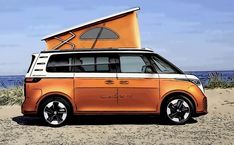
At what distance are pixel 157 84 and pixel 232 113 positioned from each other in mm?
3217

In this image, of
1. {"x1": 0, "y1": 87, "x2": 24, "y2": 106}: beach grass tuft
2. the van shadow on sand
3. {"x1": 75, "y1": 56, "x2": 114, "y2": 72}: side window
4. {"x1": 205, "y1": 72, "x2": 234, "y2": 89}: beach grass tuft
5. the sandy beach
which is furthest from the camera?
{"x1": 205, "y1": 72, "x2": 234, "y2": 89}: beach grass tuft

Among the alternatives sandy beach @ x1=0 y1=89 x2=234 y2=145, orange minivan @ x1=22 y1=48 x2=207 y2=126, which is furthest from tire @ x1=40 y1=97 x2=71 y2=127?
sandy beach @ x1=0 y1=89 x2=234 y2=145

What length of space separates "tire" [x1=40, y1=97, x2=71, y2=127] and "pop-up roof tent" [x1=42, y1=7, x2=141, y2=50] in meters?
1.62

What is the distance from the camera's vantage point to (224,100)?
1591 cm

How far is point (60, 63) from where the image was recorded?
11.9 m

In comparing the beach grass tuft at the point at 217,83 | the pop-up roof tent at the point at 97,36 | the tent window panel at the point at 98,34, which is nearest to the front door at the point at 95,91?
the pop-up roof tent at the point at 97,36

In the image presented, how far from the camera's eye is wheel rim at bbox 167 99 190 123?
11711 millimetres

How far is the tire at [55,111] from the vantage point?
1168cm

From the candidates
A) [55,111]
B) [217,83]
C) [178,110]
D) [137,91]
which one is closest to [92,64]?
[137,91]

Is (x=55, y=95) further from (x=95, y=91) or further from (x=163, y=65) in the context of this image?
(x=163, y=65)

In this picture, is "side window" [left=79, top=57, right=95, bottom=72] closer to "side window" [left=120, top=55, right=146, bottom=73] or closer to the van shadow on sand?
"side window" [left=120, top=55, right=146, bottom=73]

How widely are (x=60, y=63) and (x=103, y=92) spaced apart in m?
1.26

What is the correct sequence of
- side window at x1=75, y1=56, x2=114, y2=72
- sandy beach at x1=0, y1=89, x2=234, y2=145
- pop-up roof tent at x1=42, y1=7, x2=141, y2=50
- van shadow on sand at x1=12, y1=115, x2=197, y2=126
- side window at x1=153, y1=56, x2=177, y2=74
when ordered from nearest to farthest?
sandy beach at x1=0, y1=89, x2=234, y2=145 → side window at x1=75, y1=56, x2=114, y2=72 → side window at x1=153, y1=56, x2=177, y2=74 → van shadow on sand at x1=12, y1=115, x2=197, y2=126 → pop-up roof tent at x1=42, y1=7, x2=141, y2=50

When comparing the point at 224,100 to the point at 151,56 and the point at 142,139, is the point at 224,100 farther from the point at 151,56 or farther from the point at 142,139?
the point at 142,139
